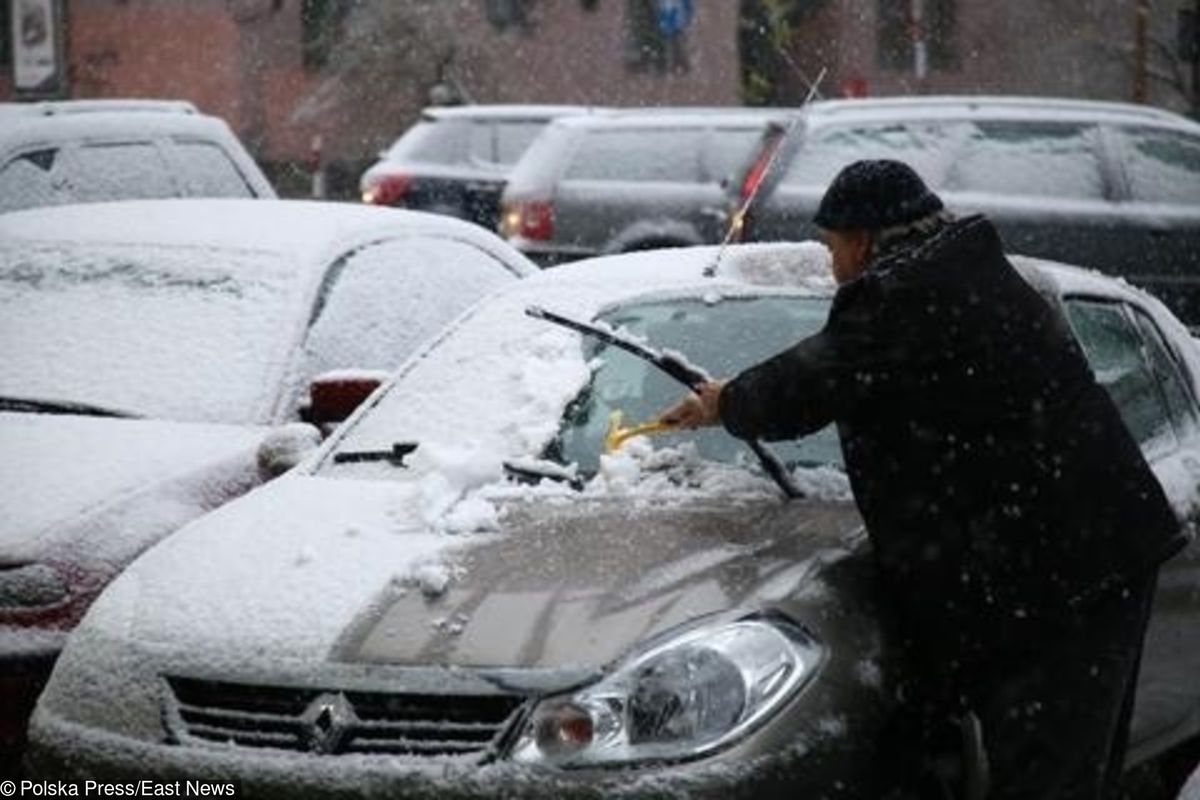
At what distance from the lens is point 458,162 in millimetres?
23422

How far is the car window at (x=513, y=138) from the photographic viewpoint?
2386 centimetres

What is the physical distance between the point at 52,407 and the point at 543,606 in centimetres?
285

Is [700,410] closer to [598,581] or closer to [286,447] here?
[598,581]

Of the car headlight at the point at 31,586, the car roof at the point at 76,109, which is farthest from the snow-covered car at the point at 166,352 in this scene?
the car roof at the point at 76,109

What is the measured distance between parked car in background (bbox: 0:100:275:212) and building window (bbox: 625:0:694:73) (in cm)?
2942

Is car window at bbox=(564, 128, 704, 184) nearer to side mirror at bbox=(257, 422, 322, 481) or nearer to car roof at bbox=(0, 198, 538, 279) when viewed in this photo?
car roof at bbox=(0, 198, 538, 279)

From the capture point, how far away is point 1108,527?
4492 millimetres

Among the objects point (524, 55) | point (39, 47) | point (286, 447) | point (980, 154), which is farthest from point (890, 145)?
point (524, 55)

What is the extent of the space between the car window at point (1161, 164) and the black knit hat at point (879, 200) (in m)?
10.5

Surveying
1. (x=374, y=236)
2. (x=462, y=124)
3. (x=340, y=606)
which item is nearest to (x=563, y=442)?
(x=340, y=606)

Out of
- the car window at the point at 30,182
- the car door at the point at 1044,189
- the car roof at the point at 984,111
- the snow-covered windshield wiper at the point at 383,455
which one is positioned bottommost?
the car door at the point at 1044,189

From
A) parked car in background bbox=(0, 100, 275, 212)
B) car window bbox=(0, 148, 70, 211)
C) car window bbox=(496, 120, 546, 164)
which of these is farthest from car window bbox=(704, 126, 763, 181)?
car window bbox=(0, 148, 70, 211)

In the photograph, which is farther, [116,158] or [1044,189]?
[1044,189]

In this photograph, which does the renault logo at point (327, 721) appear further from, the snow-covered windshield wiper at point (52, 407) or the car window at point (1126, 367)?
the snow-covered windshield wiper at point (52, 407)
